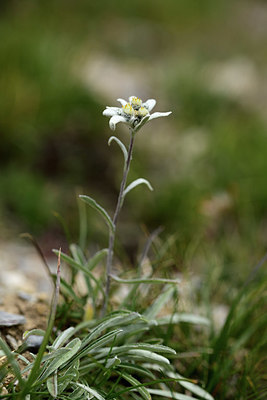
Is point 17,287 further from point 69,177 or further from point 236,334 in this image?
point 69,177

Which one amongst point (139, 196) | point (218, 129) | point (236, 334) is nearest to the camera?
point (236, 334)

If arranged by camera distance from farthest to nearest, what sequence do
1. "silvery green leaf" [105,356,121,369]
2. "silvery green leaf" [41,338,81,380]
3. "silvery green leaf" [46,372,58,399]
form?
"silvery green leaf" [105,356,121,369] < "silvery green leaf" [41,338,81,380] < "silvery green leaf" [46,372,58,399]

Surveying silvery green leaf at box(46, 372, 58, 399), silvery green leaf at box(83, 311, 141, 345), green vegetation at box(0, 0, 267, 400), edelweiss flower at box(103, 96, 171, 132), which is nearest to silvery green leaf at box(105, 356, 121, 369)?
green vegetation at box(0, 0, 267, 400)

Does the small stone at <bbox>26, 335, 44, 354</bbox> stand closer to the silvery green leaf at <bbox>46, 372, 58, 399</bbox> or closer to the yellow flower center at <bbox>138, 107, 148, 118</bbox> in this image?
the silvery green leaf at <bbox>46, 372, 58, 399</bbox>

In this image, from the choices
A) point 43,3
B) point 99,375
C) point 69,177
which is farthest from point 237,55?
point 99,375

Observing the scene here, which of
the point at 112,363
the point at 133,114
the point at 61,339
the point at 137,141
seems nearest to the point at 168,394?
the point at 112,363

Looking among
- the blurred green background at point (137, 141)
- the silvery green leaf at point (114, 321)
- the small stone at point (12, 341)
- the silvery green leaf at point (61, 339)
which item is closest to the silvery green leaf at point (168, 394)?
the silvery green leaf at point (114, 321)
